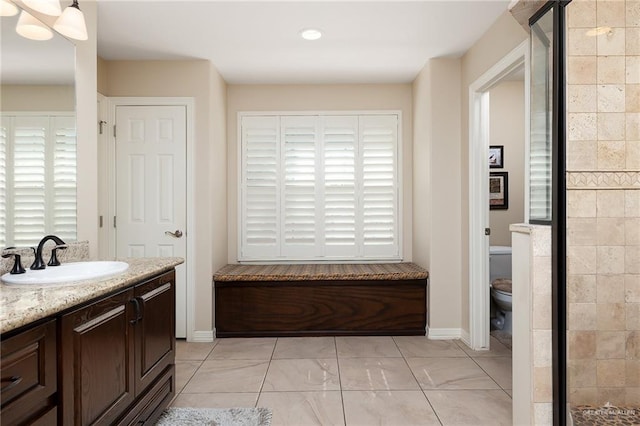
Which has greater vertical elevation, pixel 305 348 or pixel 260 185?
pixel 260 185

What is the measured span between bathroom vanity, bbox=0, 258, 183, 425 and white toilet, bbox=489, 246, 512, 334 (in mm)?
2769

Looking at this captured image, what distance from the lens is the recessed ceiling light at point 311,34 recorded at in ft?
9.68

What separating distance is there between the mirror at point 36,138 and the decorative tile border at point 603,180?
256cm

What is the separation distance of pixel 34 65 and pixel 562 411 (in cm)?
302

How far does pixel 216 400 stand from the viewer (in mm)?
2469

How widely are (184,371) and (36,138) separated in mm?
1866

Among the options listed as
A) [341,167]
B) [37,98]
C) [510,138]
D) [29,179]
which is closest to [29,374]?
[29,179]

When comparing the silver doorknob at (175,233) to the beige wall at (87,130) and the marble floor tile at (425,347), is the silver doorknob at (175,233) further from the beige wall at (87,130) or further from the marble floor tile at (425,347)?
the marble floor tile at (425,347)

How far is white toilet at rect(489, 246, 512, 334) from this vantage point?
3.49 metres

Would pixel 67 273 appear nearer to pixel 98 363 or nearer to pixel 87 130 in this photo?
pixel 98 363

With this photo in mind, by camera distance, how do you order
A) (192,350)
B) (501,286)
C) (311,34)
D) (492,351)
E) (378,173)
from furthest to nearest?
(378,173)
(501,286)
(192,350)
(492,351)
(311,34)

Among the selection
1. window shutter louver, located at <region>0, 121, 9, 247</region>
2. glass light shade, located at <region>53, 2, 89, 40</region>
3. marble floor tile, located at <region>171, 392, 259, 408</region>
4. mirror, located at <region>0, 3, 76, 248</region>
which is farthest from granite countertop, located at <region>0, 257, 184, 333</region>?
glass light shade, located at <region>53, 2, 89, 40</region>

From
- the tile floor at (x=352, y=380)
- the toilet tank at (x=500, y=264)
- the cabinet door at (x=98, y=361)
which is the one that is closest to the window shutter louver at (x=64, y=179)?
the cabinet door at (x=98, y=361)

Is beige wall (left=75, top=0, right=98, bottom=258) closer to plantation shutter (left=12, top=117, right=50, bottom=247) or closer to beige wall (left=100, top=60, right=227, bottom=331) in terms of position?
plantation shutter (left=12, top=117, right=50, bottom=247)
